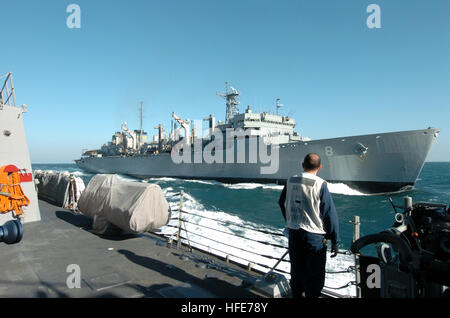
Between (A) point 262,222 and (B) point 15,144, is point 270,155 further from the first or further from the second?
(B) point 15,144

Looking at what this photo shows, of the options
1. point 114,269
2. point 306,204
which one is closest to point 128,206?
point 114,269

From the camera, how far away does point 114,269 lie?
3543mm

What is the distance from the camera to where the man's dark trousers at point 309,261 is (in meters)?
2.36

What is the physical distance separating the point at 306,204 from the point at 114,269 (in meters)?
2.77

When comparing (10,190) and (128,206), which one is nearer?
(128,206)

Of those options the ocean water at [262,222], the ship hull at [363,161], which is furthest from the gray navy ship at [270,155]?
the ocean water at [262,222]

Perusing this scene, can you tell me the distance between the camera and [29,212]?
20.6 feet

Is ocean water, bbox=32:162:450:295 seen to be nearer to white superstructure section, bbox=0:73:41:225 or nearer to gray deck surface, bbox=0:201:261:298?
gray deck surface, bbox=0:201:261:298

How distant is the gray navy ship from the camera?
19234mm

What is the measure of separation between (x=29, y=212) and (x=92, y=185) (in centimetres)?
209

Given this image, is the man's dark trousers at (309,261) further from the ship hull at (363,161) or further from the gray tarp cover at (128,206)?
the ship hull at (363,161)
